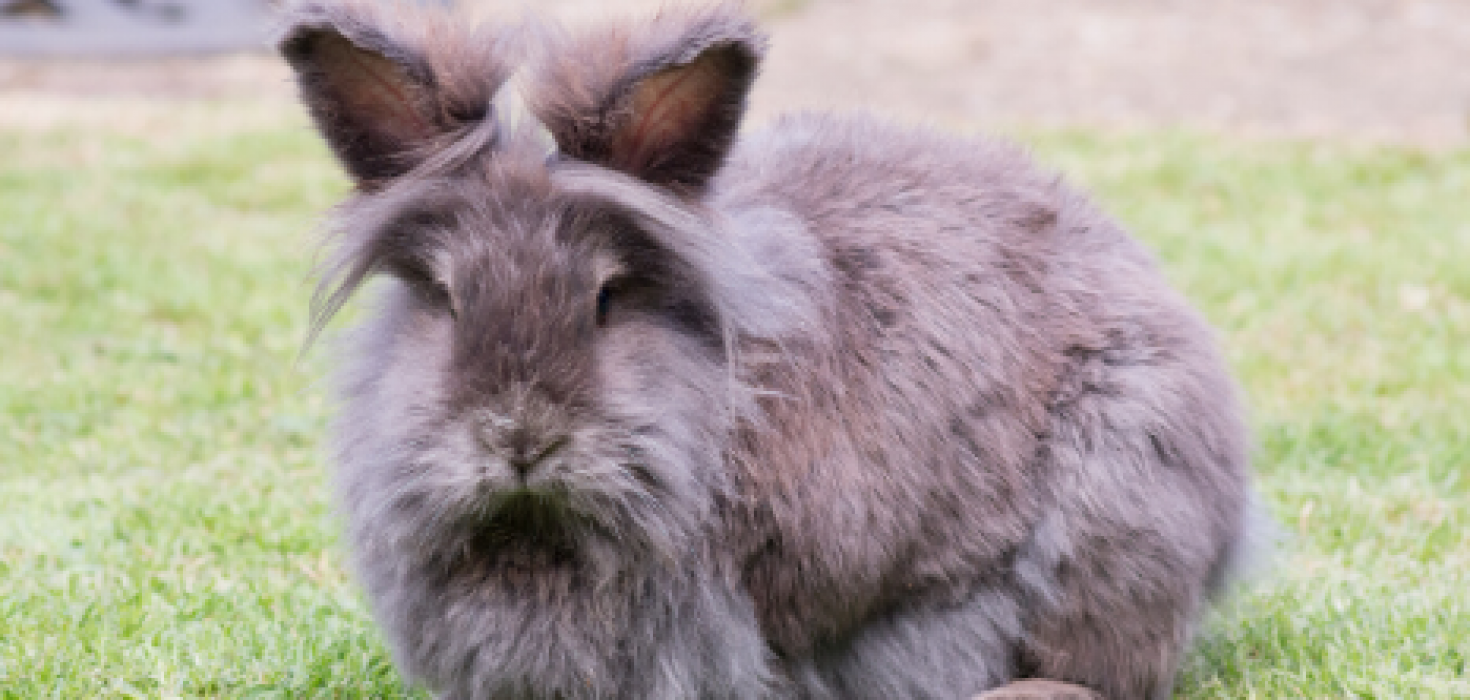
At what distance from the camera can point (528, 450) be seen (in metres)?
2.70

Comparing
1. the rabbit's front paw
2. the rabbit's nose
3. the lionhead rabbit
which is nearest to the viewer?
the rabbit's nose

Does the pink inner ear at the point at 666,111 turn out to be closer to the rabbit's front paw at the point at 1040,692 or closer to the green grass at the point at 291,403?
the green grass at the point at 291,403

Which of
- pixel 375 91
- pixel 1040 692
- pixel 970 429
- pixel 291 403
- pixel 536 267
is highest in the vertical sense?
pixel 375 91

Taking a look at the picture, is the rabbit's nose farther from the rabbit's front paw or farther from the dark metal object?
the dark metal object

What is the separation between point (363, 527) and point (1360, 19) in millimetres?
10866

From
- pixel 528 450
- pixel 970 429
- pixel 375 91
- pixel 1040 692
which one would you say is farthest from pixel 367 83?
pixel 1040 692

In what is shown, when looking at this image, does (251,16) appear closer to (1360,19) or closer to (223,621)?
(1360,19)

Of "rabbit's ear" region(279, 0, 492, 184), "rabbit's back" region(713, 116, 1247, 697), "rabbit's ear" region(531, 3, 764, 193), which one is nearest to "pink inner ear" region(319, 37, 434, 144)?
"rabbit's ear" region(279, 0, 492, 184)

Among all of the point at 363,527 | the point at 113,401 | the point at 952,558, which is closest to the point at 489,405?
the point at 363,527

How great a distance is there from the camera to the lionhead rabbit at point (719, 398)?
286 centimetres

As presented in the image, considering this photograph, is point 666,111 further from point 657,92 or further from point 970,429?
point 970,429

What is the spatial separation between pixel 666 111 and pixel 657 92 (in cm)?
5

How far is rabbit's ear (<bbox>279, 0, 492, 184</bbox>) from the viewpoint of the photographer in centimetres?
297

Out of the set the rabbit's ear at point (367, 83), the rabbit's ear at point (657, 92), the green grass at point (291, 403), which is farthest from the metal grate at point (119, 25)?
the rabbit's ear at point (657, 92)
